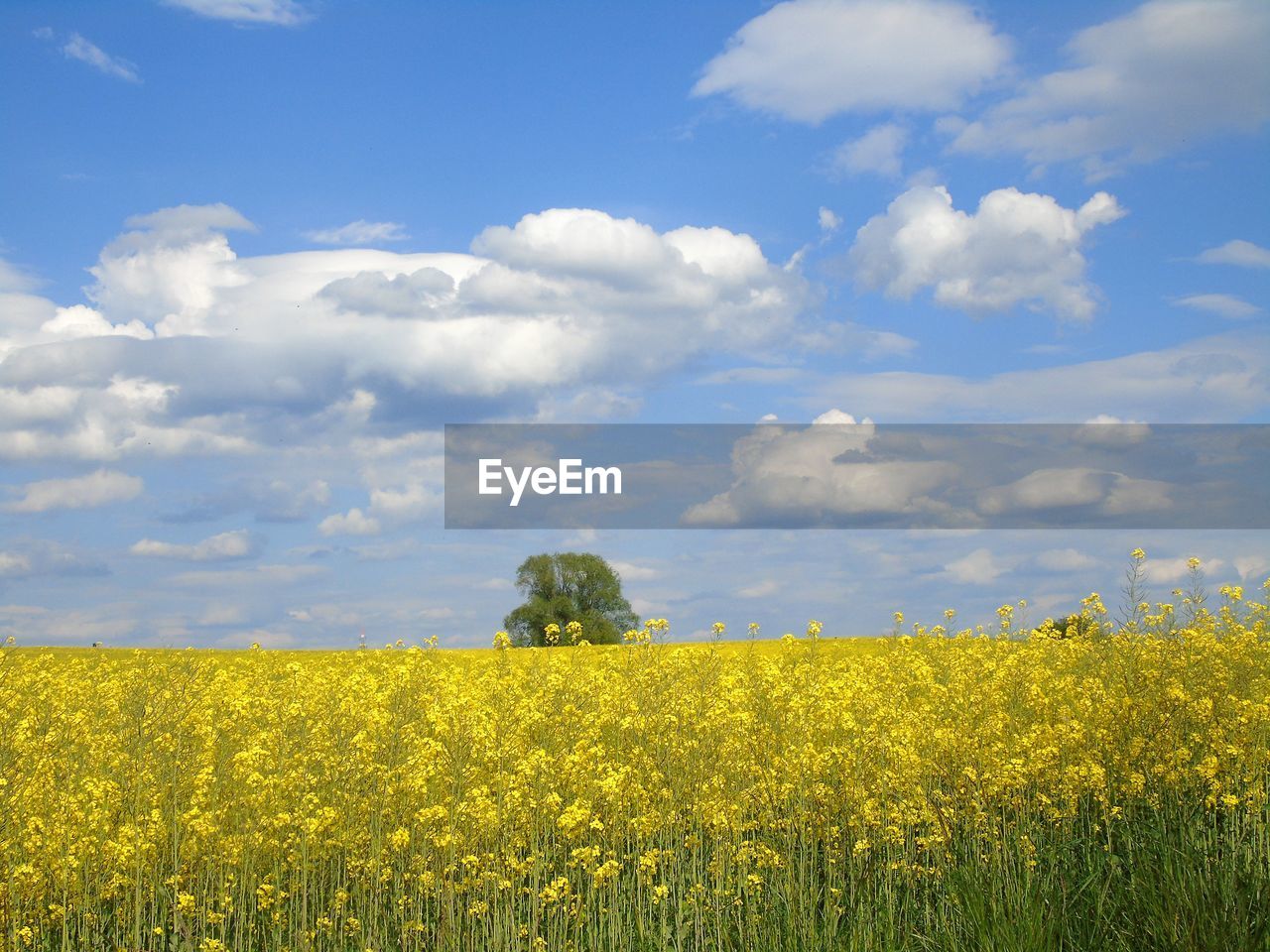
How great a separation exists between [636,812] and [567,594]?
48551mm

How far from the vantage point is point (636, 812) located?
8484 mm

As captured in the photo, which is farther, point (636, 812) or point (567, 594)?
point (567, 594)

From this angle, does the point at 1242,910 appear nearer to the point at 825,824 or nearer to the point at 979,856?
the point at 979,856

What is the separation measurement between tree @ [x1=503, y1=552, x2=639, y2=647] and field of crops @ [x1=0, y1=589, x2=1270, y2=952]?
42.9 m

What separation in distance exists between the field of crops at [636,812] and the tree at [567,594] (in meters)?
42.9

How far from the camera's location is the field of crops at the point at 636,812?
7.40 m

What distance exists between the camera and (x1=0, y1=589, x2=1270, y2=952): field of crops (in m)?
7.40

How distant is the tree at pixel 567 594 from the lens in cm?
5437

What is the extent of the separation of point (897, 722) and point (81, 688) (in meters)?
10.1

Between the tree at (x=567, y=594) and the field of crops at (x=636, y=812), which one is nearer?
the field of crops at (x=636, y=812)

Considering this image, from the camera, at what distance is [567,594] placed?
56.7m

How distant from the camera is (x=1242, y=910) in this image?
5.90 m

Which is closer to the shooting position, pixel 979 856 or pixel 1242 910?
pixel 1242 910

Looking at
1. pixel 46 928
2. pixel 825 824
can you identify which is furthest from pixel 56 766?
pixel 825 824
